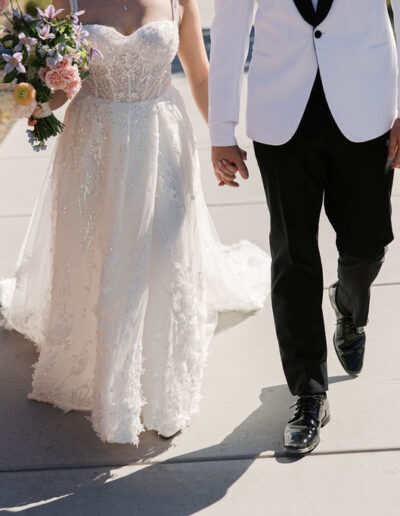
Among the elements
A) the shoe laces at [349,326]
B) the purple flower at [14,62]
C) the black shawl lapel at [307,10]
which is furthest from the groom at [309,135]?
the purple flower at [14,62]

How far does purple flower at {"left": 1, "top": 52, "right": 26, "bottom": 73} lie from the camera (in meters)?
3.08

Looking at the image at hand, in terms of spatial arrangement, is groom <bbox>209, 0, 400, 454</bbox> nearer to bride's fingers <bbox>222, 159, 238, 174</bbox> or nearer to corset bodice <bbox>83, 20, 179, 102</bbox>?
bride's fingers <bbox>222, 159, 238, 174</bbox>

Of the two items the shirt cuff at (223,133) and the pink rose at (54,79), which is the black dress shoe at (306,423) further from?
the pink rose at (54,79)

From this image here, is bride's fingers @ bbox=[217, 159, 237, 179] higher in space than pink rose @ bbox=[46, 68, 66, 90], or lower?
lower

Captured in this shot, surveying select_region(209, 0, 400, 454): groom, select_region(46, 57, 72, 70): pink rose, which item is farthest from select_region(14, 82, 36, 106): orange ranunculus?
select_region(209, 0, 400, 454): groom

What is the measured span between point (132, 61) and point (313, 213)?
958mm

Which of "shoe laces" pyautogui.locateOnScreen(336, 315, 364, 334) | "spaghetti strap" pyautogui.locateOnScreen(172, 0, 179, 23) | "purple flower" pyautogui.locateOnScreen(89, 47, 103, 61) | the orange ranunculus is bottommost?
"shoe laces" pyautogui.locateOnScreen(336, 315, 364, 334)

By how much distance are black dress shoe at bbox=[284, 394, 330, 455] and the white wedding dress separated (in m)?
0.47

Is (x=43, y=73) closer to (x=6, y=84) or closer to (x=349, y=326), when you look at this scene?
(x=6, y=84)

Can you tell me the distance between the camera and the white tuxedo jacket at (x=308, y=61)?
3.16 meters

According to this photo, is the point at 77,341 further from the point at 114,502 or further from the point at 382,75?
the point at 382,75

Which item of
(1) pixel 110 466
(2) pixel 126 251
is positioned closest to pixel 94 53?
(2) pixel 126 251

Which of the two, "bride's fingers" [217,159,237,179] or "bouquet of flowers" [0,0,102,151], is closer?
"bouquet of flowers" [0,0,102,151]

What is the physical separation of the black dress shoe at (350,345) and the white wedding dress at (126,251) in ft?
2.16
